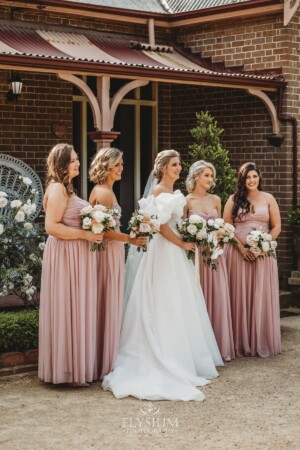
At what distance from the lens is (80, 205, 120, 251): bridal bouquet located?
7.79 meters

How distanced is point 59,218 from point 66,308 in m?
0.76

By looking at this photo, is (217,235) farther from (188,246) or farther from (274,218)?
(274,218)

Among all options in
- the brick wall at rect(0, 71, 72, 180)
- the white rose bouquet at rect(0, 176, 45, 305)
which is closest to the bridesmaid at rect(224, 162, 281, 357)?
the white rose bouquet at rect(0, 176, 45, 305)

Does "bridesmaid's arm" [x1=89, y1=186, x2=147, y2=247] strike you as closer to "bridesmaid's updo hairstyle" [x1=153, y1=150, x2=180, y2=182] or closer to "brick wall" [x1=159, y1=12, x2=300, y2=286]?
"bridesmaid's updo hairstyle" [x1=153, y1=150, x2=180, y2=182]

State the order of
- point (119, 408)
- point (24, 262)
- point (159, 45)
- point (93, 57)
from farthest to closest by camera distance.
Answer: point (159, 45) → point (93, 57) → point (24, 262) → point (119, 408)

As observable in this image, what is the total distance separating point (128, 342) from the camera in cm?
837

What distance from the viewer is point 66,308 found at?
793 centimetres

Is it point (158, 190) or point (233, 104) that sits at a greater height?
point (233, 104)

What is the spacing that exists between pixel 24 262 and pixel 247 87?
4.98 meters

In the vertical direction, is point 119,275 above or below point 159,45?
below

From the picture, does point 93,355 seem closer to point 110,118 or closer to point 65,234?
point 65,234

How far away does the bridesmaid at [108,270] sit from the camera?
820cm

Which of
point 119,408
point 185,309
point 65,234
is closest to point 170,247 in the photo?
point 185,309

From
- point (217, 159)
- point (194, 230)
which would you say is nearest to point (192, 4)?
point (217, 159)
